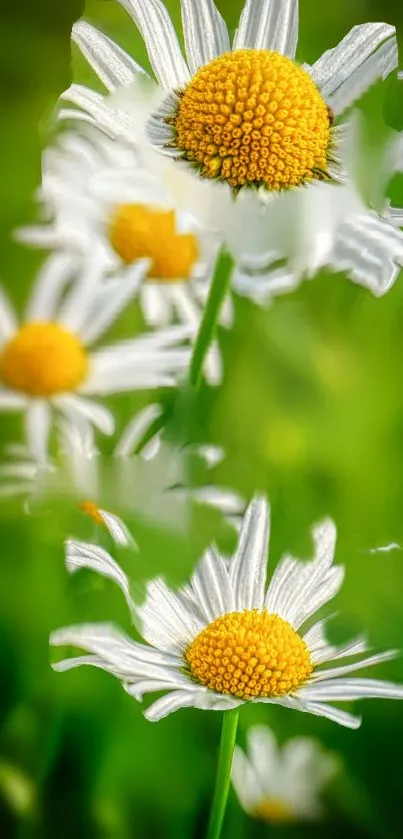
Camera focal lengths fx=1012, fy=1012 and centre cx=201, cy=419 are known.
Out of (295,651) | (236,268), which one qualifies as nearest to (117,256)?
(236,268)

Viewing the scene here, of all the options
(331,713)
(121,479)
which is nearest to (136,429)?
(121,479)

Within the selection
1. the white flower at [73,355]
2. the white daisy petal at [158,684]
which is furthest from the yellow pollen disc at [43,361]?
the white daisy petal at [158,684]

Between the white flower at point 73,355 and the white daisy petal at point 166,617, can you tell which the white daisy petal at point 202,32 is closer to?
the white flower at point 73,355

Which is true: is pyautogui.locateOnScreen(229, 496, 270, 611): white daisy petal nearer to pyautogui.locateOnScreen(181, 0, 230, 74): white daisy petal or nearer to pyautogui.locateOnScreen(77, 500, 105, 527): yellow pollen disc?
pyautogui.locateOnScreen(77, 500, 105, 527): yellow pollen disc

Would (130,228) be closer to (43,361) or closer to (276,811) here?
(43,361)

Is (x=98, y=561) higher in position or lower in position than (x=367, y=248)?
lower

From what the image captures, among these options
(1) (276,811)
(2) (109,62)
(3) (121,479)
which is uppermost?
(2) (109,62)

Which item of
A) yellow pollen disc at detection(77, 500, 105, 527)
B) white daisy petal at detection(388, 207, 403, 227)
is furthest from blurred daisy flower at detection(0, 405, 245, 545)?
white daisy petal at detection(388, 207, 403, 227)
